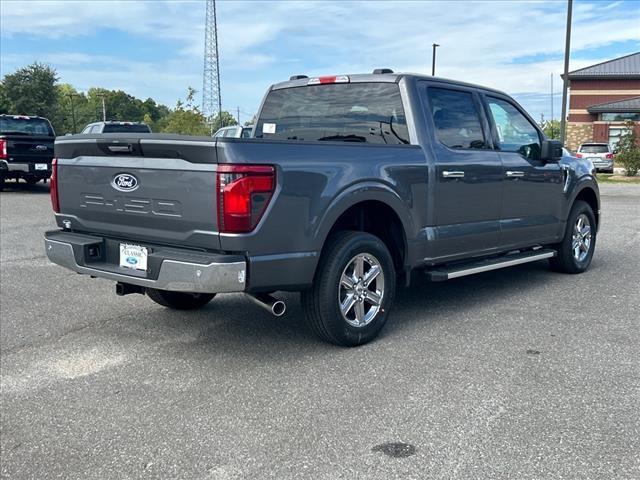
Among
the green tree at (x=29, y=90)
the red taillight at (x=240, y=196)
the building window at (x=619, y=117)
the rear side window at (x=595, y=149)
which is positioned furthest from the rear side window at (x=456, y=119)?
the green tree at (x=29, y=90)

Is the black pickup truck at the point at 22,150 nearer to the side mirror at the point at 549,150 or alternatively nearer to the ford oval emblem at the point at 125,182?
the ford oval emblem at the point at 125,182

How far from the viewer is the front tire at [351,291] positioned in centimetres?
431

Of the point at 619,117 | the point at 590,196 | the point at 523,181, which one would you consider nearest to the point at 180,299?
the point at 523,181

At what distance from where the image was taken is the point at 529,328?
196 inches

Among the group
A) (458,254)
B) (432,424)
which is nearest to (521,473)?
(432,424)

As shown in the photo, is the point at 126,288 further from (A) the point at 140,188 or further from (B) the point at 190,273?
(B) the point at 190,273

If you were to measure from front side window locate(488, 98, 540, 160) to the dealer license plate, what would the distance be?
3.41m

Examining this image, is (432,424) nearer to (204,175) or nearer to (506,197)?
(204,175)

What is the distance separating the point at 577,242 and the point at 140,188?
492 cm

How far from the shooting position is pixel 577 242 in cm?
710

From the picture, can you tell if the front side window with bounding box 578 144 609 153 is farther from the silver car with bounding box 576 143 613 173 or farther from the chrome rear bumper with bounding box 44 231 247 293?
the chrome rear bumper with bounding box 44 231 247 293

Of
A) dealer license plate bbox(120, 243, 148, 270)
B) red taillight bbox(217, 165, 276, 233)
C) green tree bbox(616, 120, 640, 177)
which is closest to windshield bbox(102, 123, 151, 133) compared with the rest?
dealer license plate bbox(120, 243, 148, 270)

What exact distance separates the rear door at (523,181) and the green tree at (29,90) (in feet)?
190

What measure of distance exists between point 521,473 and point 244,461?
1231 mm
